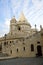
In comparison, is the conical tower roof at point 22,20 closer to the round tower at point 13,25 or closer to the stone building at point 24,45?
the round tower at point 13,25

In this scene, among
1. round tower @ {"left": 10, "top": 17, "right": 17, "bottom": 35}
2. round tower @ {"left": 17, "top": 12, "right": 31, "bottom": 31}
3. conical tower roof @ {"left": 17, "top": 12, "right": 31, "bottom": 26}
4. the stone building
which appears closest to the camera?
the stone building

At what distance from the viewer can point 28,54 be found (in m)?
38.3

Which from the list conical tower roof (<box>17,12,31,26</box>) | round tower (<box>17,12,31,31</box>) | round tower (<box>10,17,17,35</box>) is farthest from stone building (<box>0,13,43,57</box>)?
conical tower roof (<box>17,12,31,26</box>)

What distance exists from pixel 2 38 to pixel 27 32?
755 centimetres

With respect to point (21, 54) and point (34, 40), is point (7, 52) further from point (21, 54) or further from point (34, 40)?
point (34, 40)

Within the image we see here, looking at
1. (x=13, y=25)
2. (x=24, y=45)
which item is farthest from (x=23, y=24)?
(x=24, y=45)

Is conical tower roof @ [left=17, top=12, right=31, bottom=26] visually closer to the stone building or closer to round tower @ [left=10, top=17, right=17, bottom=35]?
round tower @ [left=10, top=17, right=17, bottom=35]

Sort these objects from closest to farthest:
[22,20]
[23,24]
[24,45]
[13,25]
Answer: [24,45]
[23,24]
[22,20]
[13,25]

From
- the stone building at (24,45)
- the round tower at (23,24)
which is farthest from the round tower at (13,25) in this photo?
the stone building at (24,45)

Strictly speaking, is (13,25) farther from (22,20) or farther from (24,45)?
(24,45)

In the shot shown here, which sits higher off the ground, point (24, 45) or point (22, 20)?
point (22, 20)

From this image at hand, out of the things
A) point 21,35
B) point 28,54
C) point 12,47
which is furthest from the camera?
point 21,35

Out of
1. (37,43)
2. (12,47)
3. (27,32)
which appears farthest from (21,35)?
(37,43)

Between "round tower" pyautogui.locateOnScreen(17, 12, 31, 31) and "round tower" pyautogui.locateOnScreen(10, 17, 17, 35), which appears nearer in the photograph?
"round tower" pyautogui.locateOnScreen(17, 12, 31, 31)
